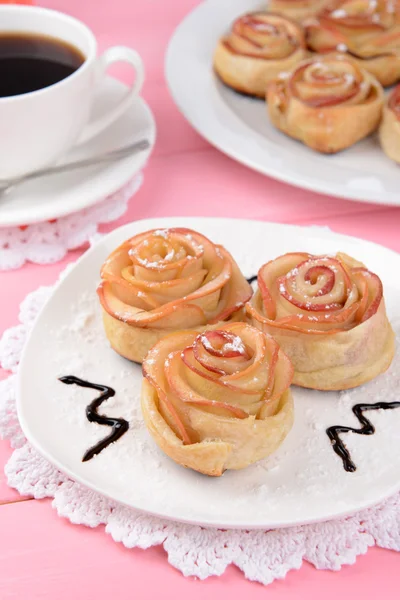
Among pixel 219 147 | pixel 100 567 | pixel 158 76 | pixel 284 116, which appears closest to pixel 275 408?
pixel 100 567

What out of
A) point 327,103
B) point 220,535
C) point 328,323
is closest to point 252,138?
point 327,103

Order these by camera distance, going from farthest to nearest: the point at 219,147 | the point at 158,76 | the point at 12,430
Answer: the point at 158,76, the point at 219,147, the point at 12,430

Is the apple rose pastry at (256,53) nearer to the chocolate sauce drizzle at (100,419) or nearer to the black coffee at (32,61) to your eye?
the black coffee at (32,61)

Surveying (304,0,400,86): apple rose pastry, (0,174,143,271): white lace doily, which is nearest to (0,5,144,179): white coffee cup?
(0,174,143,271): white lace doily

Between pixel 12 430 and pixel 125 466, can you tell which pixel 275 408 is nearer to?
pixel 125 466

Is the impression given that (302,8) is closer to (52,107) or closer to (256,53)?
(256,53)

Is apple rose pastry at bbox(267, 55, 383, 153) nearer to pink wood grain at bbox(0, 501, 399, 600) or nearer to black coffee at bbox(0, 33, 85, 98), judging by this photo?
black coffee at bbox(0, 33, 85, 98)
